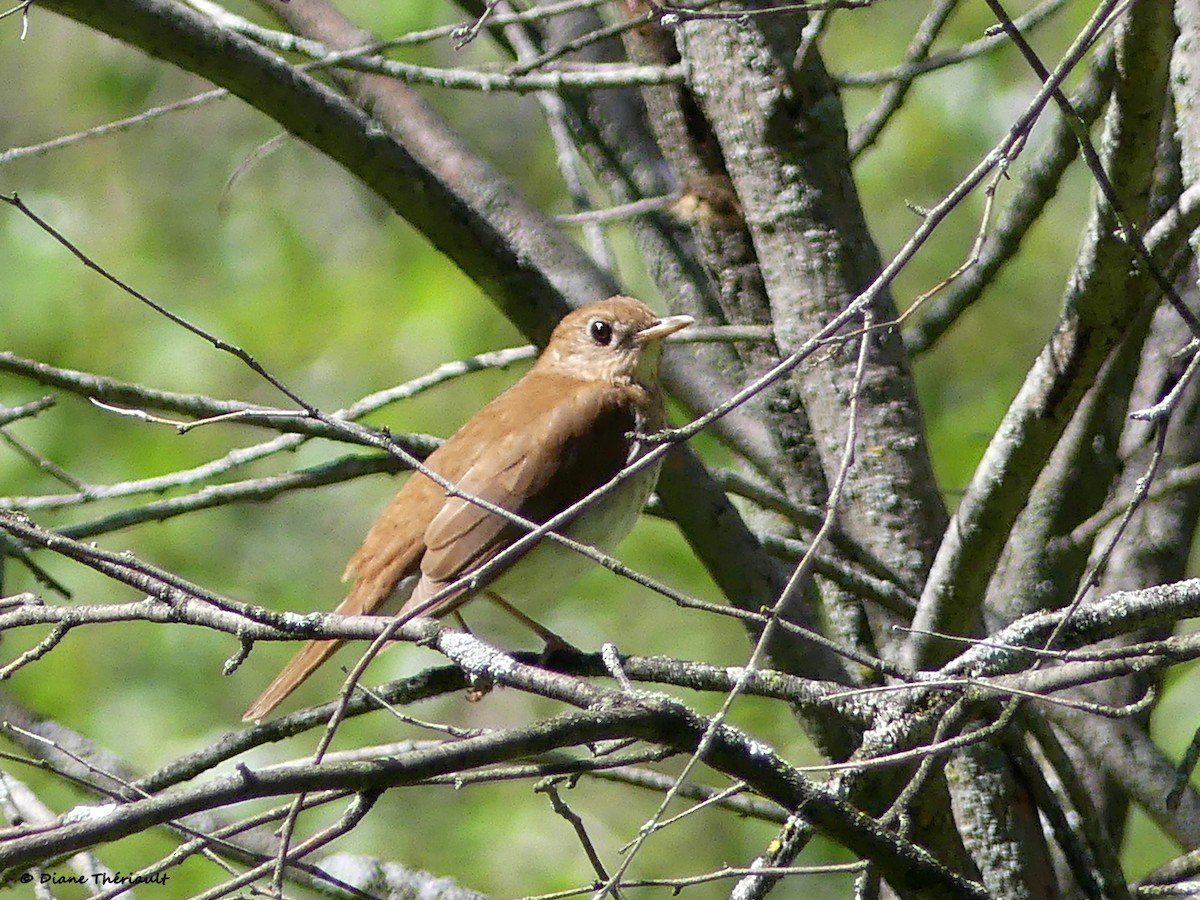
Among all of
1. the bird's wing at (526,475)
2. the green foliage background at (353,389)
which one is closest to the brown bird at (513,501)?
the bird's wing at (526,475)

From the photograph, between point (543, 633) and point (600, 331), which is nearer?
point (543, 633)

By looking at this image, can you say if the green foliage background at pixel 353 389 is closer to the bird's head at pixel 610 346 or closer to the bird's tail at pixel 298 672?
the bird's head at pixel 610 346

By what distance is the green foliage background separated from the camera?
6012 mm

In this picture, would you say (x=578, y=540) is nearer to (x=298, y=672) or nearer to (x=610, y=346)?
(x=298, y=672)

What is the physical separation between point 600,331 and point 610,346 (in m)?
0.06

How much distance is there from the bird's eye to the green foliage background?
3.50 ft

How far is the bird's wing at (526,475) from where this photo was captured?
163 inches

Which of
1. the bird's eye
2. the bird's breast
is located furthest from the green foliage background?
the bird's breast

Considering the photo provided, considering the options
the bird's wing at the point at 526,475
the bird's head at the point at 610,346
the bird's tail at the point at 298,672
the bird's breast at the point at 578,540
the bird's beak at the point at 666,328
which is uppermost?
the bird's head at the point at 610,346

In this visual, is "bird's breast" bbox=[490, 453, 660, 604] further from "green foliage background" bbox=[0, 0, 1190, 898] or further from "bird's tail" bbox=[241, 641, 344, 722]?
"green foliage background" bbox=[0, 0, 1190, 898]

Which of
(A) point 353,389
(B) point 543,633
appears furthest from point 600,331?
(A) point 353,389

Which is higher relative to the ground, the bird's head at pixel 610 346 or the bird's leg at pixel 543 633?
the bird's head at pixel 610 346

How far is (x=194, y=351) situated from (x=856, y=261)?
4036 mm

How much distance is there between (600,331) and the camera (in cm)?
490
